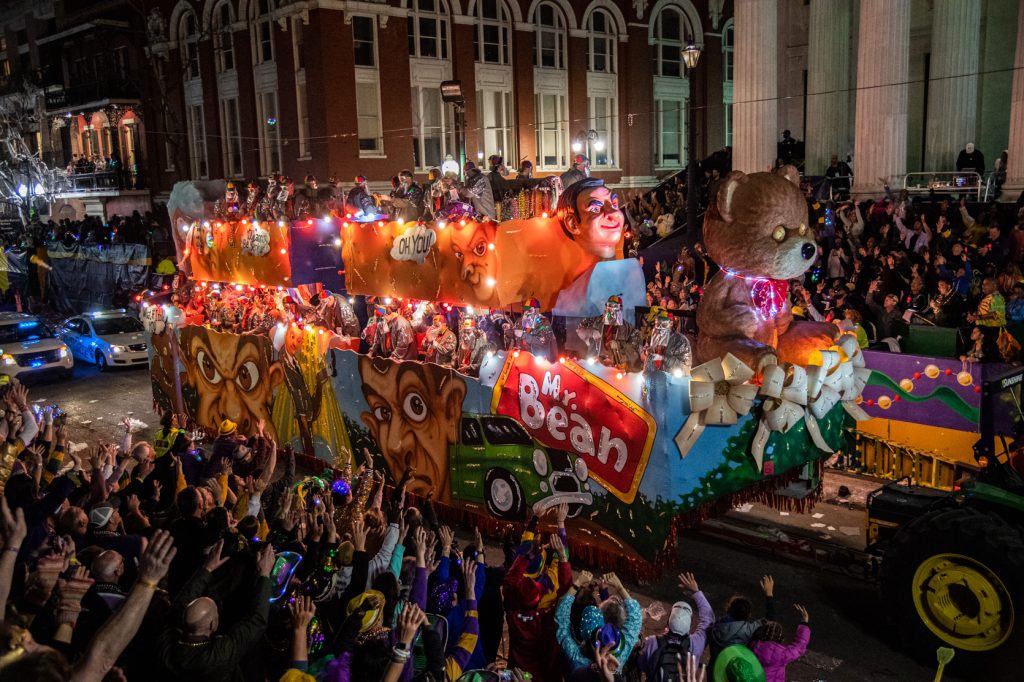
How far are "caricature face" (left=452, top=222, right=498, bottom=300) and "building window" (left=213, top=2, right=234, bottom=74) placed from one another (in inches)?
953

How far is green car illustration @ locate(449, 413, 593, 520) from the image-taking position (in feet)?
29.2

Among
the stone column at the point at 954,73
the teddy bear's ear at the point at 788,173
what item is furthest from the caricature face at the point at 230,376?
the stone column at the point at 954,73

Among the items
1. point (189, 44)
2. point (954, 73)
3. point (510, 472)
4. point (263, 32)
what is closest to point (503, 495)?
point (510, 472)

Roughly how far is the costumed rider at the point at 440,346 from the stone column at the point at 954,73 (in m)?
13.8

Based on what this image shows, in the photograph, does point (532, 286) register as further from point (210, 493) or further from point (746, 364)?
point (210, 493)

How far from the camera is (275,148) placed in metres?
29.3

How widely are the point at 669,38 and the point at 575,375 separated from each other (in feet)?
99.0

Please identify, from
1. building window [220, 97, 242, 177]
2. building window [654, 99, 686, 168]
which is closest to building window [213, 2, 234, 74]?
building window [220, 97, 242, 177]

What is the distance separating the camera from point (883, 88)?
1720 cm

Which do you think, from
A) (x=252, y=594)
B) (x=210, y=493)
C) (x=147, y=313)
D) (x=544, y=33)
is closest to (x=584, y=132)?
(x=544, y=33)

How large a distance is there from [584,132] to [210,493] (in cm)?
2685

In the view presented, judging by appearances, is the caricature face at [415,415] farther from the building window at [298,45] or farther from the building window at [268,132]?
the building window at [268,132]

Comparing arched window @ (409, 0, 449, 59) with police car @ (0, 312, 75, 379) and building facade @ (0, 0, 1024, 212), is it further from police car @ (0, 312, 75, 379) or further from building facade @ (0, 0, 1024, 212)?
police car @ (0, 312, 75, 379)

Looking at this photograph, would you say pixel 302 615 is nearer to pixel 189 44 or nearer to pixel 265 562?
pixel 265 562
